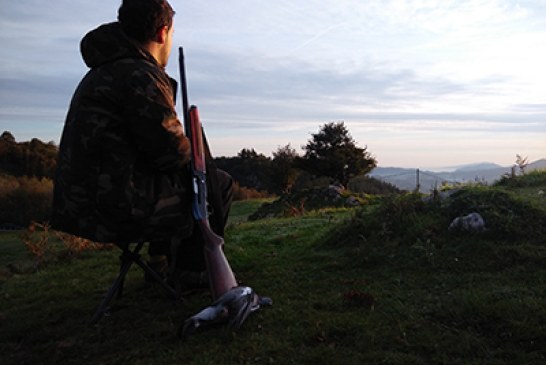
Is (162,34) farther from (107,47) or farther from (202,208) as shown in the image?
(202,208)

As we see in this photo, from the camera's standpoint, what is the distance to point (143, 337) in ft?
10.7

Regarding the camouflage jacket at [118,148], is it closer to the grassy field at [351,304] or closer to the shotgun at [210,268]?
the shotgun at [210,268]

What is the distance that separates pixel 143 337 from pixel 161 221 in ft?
2.74

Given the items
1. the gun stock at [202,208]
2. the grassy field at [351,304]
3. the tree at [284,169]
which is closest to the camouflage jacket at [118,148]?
the gun stock at [202,208]

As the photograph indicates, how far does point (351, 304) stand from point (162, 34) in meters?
2.58

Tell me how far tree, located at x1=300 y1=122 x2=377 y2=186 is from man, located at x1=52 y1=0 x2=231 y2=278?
2072cm

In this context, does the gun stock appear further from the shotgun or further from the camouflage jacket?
the camouflage jacket

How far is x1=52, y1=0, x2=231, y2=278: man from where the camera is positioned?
3195 mm

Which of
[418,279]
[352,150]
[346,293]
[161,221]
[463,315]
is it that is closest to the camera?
[463,315]

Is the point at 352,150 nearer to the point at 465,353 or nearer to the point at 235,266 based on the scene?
the point at 235,266

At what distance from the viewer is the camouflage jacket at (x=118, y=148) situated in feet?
10.5

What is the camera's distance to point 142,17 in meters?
3.42

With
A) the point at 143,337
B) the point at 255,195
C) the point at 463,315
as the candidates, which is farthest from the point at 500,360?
the point at 255,195

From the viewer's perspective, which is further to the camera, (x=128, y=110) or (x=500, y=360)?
(x=128, y=110)
